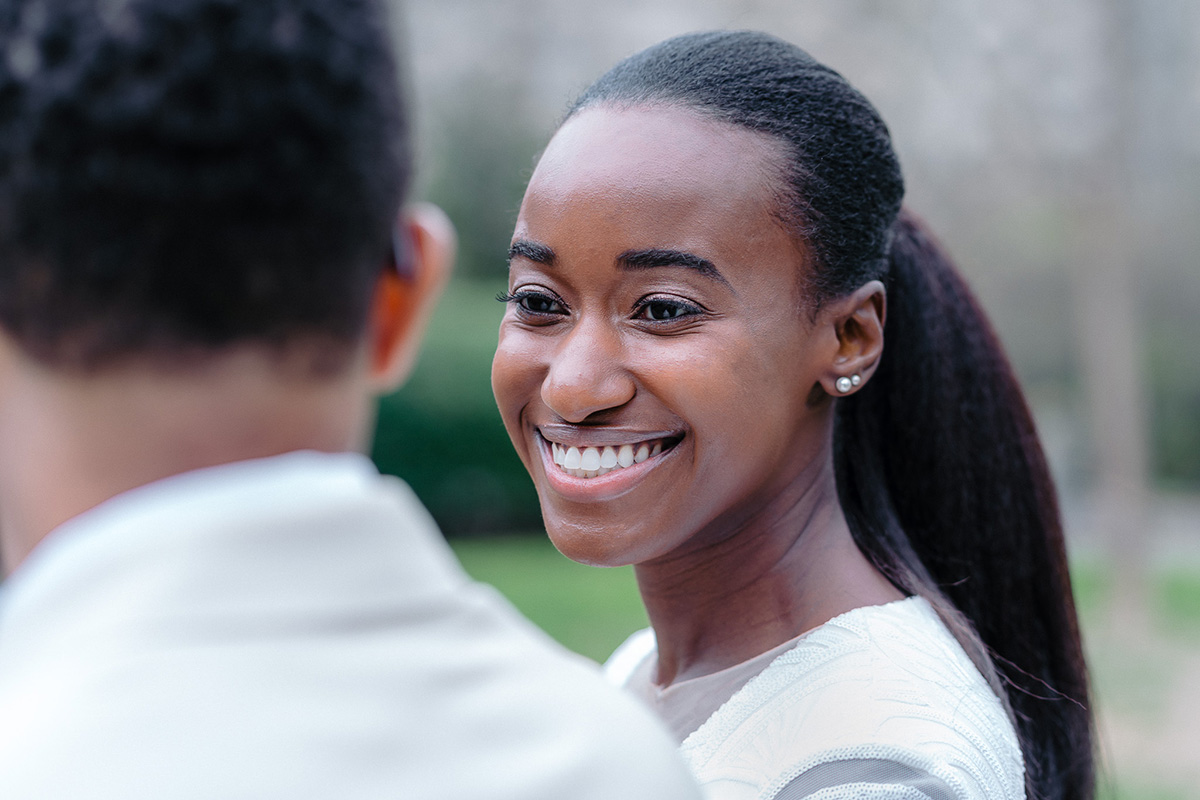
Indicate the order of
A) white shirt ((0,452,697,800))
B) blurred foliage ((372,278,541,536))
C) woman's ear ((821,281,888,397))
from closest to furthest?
white shirt ((0,452,697,800))
woman's ear ((821,281,888,397))
blurred foliage ((372,278,541,536))

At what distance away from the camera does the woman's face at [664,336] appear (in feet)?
6.73

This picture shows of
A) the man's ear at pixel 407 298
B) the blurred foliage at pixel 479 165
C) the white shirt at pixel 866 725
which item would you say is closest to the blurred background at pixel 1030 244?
the blurred foliage at pixel 479 165

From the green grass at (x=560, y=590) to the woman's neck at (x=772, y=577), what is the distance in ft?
19.8

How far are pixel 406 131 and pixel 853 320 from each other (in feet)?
4.25

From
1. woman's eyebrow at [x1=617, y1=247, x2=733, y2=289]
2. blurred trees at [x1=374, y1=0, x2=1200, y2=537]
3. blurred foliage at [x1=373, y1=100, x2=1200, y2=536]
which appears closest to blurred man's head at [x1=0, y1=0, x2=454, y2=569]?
woman's eyebrow at [x1=617, y1=247, x2=733, y2=289]

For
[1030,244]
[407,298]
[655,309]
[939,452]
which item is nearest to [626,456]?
[655,309]

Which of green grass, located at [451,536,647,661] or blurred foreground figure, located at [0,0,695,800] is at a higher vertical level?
blurred foreground figure, located at [0,0,695,800]

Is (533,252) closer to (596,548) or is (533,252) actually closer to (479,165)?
(596,548)

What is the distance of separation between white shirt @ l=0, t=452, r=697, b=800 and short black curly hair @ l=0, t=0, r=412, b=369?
14 cm

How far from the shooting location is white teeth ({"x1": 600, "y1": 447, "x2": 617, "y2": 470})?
2148 mm

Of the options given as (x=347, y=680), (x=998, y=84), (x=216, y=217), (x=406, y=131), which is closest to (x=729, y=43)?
(x=406, y=131)

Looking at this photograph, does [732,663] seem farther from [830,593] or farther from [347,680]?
[347,680]

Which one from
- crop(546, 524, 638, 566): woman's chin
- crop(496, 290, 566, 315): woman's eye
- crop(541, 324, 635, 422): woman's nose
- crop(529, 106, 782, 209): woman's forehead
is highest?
crop(529, 106, 782, 209): woman's forehead

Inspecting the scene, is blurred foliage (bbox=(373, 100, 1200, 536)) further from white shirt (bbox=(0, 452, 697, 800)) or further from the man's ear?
white shirt (bbox=(0, 452, 697, 800))
